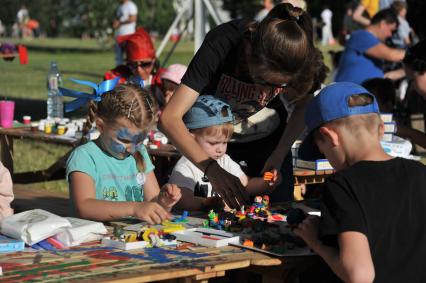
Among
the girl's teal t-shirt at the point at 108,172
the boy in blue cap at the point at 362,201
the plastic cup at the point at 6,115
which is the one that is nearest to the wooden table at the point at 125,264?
the boy in blue cap at the point at 362,201

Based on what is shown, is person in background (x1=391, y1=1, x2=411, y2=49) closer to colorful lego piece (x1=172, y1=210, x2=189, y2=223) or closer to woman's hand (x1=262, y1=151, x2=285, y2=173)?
woman's hand (x1=262, y1=151, x2=285, y2=173)

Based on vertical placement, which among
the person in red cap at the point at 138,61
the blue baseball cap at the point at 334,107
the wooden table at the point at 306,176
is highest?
the person in red cap at the point at 138,61

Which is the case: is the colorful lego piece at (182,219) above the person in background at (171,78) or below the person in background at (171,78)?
below

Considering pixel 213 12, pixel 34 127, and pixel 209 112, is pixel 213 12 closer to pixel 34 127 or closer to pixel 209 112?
pixel 34 127

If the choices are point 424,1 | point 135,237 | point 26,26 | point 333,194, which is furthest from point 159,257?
point 26,26

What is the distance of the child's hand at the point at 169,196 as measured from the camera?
365 centimetres

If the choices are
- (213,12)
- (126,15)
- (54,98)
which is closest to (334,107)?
(54,98)

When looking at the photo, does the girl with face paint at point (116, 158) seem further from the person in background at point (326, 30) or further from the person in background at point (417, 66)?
the person in background at point (326, 30)

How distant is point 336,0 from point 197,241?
155 feet

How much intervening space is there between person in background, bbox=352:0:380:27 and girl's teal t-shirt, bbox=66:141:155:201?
8078 mm

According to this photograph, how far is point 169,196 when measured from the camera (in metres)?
3.67

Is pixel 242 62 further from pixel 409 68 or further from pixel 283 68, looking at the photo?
pixel 409 68

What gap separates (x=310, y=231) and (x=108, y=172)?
138 centimetres

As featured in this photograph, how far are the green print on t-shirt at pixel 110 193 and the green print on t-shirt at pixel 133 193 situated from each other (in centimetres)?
7
